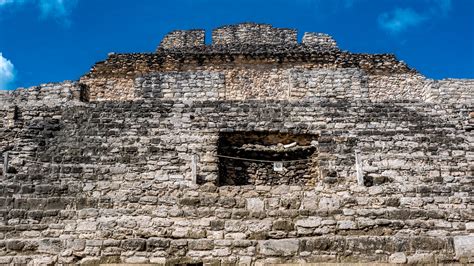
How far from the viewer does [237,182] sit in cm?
986

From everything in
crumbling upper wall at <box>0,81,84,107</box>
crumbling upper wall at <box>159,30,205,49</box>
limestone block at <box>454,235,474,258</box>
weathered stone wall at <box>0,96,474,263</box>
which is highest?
crumbling upper wall at <box>159,30,205,49</box>

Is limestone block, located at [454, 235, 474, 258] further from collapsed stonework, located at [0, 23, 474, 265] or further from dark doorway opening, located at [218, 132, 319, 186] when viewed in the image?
dark doorway opening, located at [218, 132, 319, 186]

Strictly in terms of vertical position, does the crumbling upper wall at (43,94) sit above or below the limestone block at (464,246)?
above

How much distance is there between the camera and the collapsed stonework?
7844 millimetres

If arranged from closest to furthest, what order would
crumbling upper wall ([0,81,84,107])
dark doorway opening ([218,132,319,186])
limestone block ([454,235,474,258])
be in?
limestone block ([454,235,474,258])
dark doorway opening ([218,132,319,186])
crumbling upper wall ([0,81,84,107])

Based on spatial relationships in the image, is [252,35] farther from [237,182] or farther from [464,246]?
[464,246]

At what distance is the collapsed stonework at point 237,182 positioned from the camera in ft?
25.7

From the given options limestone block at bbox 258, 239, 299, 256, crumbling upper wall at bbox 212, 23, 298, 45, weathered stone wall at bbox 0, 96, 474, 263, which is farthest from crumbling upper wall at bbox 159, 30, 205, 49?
limestone block at bbox 258, 239, 299, 256

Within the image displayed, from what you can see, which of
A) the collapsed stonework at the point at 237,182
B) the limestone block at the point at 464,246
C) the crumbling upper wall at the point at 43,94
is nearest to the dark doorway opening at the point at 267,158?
the collapsed stonework at the point at 237,182

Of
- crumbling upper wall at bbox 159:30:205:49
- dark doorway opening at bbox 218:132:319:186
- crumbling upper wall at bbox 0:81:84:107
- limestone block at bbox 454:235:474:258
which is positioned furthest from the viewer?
crumbling upper wall at bbox 159:30:205:49

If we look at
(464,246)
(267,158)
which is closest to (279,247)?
(267,158)

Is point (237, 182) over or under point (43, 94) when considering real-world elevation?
under

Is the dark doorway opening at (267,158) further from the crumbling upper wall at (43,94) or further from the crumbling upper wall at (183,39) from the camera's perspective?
the crumbling upper wall at (183,39)

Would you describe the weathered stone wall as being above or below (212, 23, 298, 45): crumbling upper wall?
below
